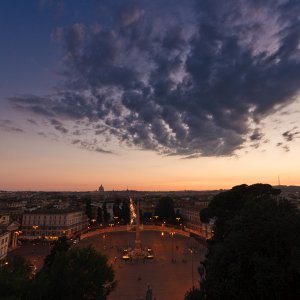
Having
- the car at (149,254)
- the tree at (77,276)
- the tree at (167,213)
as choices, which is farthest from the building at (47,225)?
the tree at (77,276)

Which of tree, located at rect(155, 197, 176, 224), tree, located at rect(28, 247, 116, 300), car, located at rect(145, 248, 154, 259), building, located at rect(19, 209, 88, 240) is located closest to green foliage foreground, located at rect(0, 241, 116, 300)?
tree, located at rect(28, 247, 116, 300)

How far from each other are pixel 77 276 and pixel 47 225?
6967 cm

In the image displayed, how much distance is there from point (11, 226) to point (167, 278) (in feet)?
129

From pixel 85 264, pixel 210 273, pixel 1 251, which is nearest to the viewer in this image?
pixel 210 273

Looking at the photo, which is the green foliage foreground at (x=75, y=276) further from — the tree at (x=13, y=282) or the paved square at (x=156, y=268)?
the paved square at (x=156, y=268)

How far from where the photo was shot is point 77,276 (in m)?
22.2

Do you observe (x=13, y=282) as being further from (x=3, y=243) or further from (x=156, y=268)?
(x=3, y=243)

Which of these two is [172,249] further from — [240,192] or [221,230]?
[221,230]

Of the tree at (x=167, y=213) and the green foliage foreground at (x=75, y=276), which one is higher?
the tree at (x=167, y=213)

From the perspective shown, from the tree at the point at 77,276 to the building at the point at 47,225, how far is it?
65.0 m

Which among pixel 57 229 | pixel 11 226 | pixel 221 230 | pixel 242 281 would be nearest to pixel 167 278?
pixel 221 230

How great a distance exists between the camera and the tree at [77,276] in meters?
21.2

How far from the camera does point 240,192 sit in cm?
3916

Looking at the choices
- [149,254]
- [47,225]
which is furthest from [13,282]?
[47,225]
